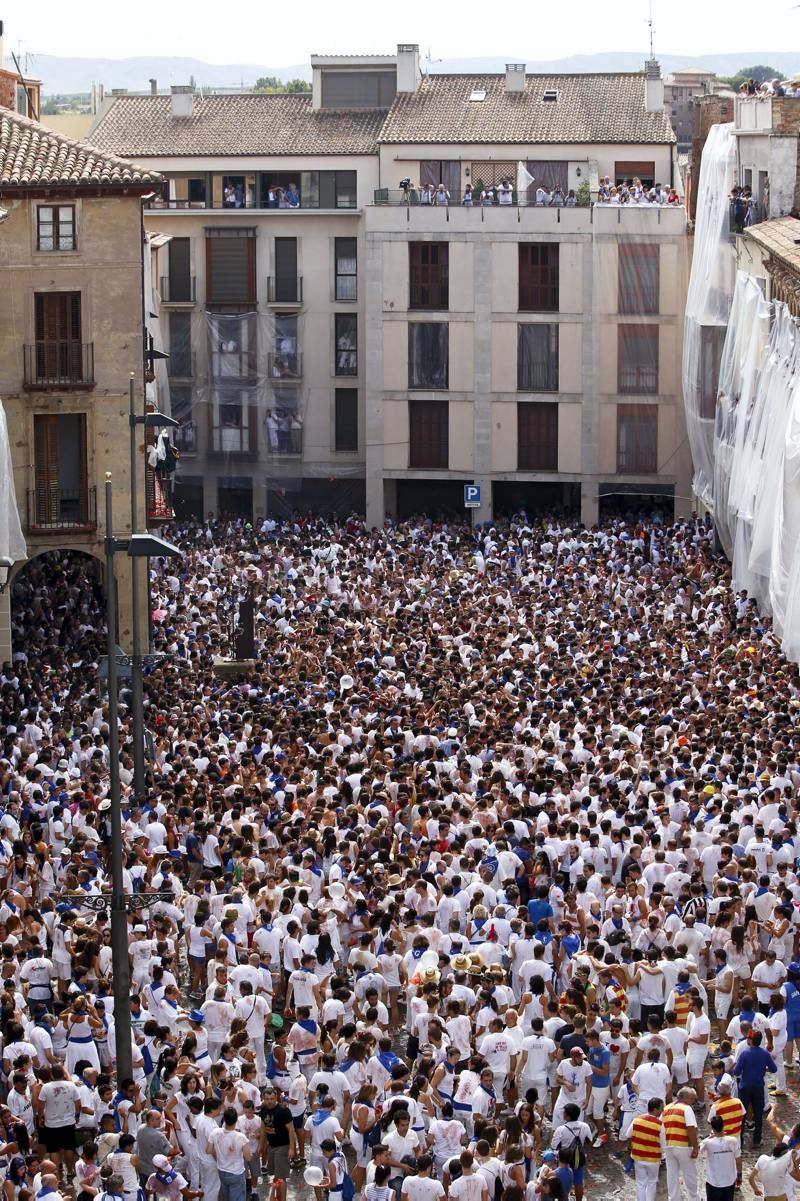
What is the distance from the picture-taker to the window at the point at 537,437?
177 feet

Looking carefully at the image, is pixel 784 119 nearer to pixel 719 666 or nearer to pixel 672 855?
pixel 719 666

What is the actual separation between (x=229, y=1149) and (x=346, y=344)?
41624mm

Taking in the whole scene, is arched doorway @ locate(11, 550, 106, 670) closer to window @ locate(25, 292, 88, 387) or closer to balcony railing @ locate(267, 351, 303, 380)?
window @ locate(25, 292, 88, 387)

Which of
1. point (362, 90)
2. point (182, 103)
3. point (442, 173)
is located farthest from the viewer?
point (182, 103)

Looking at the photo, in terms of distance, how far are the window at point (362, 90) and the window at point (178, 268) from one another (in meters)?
5.63

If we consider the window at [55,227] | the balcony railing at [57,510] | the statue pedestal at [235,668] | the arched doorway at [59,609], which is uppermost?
the window at [55,227]

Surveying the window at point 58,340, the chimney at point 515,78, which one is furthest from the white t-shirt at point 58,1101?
the chimney at point 515,78

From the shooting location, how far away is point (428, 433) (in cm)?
5459

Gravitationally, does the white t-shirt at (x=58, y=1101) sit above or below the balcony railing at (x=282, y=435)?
below

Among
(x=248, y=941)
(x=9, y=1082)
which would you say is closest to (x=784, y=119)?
(x=248, y=941)

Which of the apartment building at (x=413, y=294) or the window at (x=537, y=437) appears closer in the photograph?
the apartment building at (x=413, y=294)

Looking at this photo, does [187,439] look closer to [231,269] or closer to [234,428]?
[234,428]

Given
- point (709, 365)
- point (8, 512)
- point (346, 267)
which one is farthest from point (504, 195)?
point (8, 512)

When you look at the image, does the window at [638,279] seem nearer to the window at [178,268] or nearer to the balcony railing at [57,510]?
the window at [178,268]
